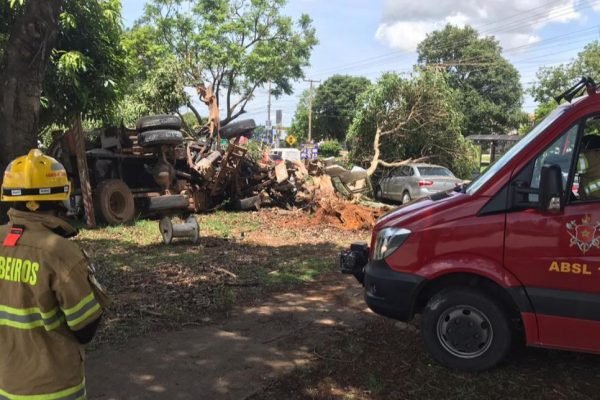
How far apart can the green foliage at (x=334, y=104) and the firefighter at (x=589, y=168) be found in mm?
55882

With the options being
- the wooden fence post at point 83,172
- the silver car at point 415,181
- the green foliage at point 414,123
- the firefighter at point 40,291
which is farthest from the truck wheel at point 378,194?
the firefighter at point 40,291

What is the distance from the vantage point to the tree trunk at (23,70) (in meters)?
4.24

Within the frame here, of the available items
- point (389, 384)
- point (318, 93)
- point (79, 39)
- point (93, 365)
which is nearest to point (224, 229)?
point (79, 39)

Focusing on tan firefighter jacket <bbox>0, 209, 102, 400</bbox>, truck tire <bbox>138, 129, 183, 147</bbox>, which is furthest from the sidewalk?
A: truck tire <bbox>138, 129, 183, 147</bbox>

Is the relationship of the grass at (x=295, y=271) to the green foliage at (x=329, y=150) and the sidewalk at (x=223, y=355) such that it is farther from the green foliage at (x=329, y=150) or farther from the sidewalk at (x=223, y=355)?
the green foliage at (x=329, y=150)

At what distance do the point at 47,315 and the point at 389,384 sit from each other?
104 inches

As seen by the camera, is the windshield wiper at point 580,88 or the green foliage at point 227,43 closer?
the windshield wiper at point 580,88

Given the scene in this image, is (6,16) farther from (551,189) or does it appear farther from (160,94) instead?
(160,94)

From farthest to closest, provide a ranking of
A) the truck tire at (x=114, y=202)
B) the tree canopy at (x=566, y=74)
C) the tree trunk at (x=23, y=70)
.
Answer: the tree canopy at (x=566, y=74) → the truck tire at (x=114, y=202) → the tree trunk at (x=23, y=70)

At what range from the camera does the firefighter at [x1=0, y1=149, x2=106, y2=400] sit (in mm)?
2145

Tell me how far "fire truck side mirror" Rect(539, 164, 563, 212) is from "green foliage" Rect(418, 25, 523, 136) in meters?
42.8

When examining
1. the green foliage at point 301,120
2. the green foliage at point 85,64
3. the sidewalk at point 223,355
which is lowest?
the sidewalk at point 223,355

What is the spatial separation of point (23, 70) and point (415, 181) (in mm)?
14850

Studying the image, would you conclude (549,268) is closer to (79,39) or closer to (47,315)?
(47,315)
